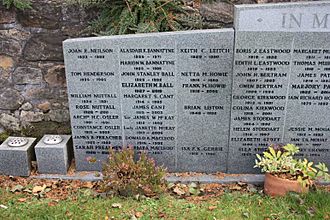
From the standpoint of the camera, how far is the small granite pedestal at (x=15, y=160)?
14.3 ft

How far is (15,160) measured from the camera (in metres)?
4.40

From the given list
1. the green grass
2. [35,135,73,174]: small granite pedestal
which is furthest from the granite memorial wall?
the green grass

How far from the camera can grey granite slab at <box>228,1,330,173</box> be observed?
387 cm

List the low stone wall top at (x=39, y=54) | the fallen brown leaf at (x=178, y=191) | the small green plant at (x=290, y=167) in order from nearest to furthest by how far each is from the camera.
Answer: the small green plant at (x=290, y=167)
the fallen brown leaf at (x=178, y=191)
the low stone wall top at (x=39, y=54)

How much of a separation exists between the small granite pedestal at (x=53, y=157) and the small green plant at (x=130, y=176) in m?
0.65

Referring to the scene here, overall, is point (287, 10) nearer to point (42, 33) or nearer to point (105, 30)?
point (105, 30)

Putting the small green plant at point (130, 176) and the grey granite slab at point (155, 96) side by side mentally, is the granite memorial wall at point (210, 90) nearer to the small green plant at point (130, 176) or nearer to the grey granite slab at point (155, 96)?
the grey granite slab at point (155, 96)

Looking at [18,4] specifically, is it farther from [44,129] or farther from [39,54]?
[44,129]

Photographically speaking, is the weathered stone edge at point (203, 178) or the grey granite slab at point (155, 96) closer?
the grey granite slab at point (155, 96)

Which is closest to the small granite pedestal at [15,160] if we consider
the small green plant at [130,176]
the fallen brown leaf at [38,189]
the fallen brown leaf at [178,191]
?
the fallen brown leaf at [38,189]

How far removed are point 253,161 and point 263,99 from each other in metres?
0.73

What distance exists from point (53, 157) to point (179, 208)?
154 centimetres

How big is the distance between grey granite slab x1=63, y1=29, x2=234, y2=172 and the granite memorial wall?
0.01m

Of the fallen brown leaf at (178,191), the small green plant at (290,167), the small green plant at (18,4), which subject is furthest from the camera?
the small green plant at (18,4)
